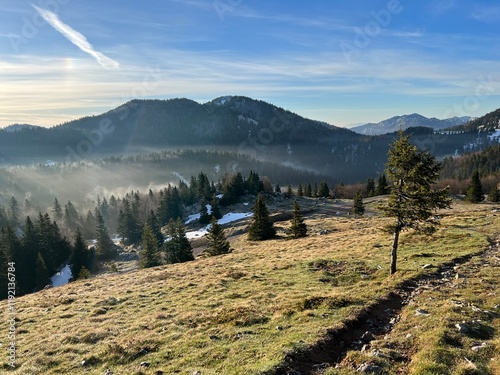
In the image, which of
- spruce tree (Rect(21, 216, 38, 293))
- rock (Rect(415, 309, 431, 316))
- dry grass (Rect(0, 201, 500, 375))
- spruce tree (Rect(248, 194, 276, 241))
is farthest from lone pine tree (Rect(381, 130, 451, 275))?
spruce tree (Rect(21, 216, 38, 293))

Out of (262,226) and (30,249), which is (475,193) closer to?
(262,226)

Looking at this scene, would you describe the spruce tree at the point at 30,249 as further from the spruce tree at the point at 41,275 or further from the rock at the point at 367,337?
the rock at the point at 367,337

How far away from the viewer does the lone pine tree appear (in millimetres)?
22688

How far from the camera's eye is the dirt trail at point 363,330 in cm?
1189

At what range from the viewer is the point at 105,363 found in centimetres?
1384

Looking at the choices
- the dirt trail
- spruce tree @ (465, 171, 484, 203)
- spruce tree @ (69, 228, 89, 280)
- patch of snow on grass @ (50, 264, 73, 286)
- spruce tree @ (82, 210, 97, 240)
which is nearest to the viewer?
the dirt trail

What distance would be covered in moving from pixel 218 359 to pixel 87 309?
14.7m

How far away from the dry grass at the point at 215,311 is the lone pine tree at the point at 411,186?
3.98 m

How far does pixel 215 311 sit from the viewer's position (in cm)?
1911

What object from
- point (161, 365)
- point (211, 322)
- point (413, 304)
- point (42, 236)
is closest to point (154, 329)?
point (211, 322)

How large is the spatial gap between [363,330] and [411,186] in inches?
489

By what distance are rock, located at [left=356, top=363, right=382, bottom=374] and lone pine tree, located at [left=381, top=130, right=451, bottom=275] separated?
13.3m

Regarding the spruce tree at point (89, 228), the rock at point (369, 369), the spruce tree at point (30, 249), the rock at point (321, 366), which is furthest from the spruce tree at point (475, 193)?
the spruce tree at point (89, 228)

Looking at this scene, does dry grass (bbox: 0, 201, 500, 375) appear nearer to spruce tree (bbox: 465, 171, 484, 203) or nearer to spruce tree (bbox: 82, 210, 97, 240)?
spruce tree (bbox: 465, 171, 484, 203)
